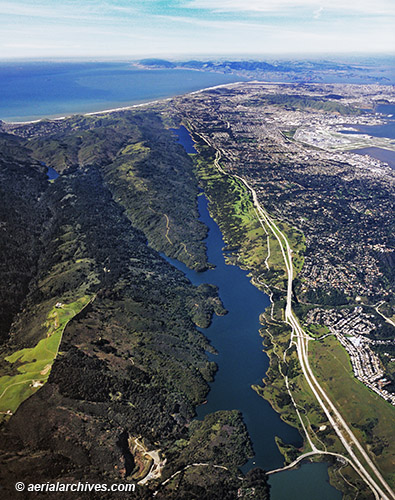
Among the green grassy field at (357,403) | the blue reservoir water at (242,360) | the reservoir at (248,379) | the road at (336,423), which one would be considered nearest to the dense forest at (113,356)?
the reservoir at (248,379)

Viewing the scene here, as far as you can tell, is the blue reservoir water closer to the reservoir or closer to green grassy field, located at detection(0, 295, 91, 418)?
the reservoir

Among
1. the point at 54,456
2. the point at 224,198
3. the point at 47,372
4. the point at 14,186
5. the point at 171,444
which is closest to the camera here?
the point at 54,456

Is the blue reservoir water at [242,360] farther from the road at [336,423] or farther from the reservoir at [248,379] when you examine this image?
the road at [336,423]

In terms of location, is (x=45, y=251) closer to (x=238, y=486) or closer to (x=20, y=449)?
(x=20, y=449)

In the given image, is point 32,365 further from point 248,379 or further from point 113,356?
point 248,379

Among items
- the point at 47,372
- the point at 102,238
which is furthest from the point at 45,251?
the point at 47,372

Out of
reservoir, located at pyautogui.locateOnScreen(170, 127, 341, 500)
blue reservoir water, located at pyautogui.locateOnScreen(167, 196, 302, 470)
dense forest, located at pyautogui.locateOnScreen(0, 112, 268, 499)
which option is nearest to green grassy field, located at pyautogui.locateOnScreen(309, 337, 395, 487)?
reservoir, located at pyautogui.locateOnScreen(170, 127, 341, 500)
